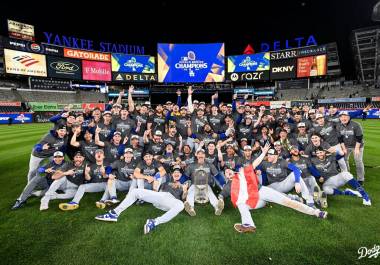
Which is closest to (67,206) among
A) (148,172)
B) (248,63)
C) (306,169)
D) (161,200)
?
(148,172)

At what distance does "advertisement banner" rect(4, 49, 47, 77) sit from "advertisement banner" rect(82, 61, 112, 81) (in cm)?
693

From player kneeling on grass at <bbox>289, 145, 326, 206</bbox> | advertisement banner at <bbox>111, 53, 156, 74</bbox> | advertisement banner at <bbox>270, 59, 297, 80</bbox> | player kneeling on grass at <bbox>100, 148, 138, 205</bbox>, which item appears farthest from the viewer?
advertisement banner at <bbox>111, 53, 156, 74</bbox>

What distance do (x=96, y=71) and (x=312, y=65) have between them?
42097 millimetres

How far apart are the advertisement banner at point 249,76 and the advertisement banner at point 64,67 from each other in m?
29.8

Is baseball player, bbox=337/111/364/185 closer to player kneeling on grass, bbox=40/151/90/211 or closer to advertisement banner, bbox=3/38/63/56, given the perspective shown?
player kneeling on grass, bbox=40/151/90/211

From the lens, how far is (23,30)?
46.4m

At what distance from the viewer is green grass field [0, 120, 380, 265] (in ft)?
12.7

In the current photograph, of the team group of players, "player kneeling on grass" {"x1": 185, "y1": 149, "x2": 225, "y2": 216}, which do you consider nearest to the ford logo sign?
the team group of players

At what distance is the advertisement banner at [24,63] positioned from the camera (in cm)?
4012

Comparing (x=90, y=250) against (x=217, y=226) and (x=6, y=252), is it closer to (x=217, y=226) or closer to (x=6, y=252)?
(x=6, y=252)

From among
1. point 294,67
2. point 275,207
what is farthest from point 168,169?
point 294,67

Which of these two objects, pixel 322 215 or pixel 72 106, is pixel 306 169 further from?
pixel 72 106

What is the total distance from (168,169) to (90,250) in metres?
3.39

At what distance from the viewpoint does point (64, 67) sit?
1761 inches
